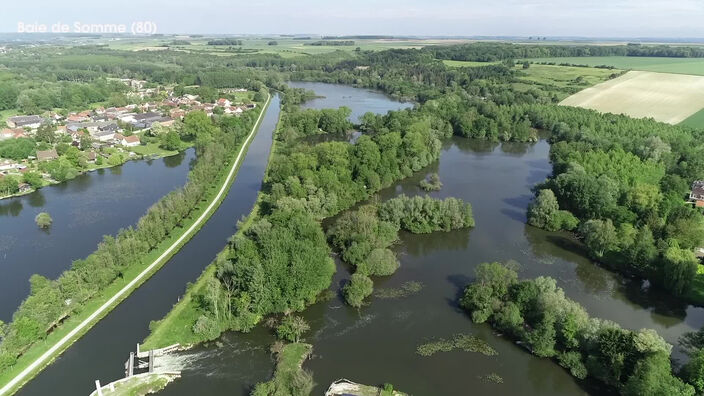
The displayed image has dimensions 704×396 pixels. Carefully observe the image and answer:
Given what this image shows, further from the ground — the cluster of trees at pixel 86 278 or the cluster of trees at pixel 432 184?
the cluster of trees at pixel 432 184

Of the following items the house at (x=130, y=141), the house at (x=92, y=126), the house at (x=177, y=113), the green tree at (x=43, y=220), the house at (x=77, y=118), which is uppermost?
the house at (x=177, y=113)

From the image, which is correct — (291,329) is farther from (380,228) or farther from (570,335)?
(570,335)

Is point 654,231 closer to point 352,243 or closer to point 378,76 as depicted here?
point 352,243

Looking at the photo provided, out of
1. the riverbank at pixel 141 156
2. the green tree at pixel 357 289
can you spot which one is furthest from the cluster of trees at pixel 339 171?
the riverbank at pixel 141 156

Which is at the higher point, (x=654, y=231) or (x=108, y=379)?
(x=654, y=231)

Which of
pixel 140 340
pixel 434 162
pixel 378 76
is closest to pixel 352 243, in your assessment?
pixel 140 340

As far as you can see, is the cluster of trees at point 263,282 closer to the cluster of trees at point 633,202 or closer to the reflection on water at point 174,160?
the cluster of trees at point 633,202

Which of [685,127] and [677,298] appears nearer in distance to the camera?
[677,298]
